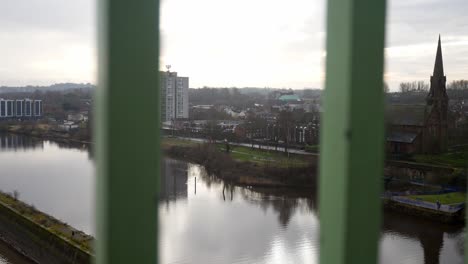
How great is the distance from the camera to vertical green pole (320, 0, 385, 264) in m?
0.26

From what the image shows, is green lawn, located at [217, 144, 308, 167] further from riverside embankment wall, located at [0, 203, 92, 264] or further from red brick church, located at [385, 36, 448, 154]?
riverside embankment wall, located at [0, 203, 92, 264]

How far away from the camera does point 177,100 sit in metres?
18.8

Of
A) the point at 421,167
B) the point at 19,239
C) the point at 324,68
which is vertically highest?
the point at 324,68

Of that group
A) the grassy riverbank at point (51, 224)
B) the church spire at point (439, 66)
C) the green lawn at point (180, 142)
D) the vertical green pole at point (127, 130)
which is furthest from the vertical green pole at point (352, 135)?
the green lawn at point (180, 142)

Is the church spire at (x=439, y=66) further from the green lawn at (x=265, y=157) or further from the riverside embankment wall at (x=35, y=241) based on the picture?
the riverside embankment wall at (x=35, y=241)

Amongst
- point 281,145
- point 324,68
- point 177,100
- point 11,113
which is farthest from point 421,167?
point 11,113

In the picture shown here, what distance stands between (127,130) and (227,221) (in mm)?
6260

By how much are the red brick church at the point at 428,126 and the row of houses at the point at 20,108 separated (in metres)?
16.6

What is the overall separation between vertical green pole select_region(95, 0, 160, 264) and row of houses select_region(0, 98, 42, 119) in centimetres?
2254

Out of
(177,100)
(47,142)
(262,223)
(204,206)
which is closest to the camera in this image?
(262,223)

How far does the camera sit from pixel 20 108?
21.0 metres

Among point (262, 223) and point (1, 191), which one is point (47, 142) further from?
point (262, 223)

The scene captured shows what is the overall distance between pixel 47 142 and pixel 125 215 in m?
15.9

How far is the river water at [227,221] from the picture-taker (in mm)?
5145
